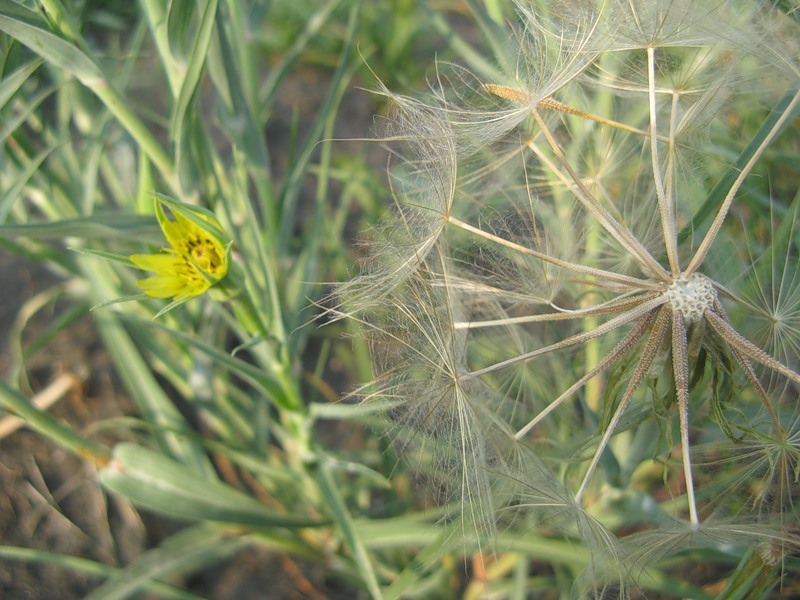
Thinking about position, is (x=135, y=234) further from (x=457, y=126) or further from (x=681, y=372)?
(x=681, y=372)

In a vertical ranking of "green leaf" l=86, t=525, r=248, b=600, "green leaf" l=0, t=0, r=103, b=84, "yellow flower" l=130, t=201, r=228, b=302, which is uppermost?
"green leaf" l=0, t=0, r=103, b=84

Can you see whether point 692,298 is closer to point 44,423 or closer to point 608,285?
point 608,285

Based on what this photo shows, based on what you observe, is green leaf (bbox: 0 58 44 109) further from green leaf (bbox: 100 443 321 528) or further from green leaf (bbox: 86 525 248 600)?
green leaf (bbox: 86 525 248 600)

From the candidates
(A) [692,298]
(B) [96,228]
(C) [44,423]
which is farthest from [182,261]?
(A) [692,298]

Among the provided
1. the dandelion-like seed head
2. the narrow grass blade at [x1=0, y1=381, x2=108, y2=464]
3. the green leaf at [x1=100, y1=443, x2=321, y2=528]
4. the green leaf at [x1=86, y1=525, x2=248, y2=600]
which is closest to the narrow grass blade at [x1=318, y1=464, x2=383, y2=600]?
the green leaf at [x1=100, y1=443, x2=321, y2=528]

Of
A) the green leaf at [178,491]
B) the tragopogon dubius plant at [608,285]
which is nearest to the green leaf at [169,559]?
the green leaf at [178,491]

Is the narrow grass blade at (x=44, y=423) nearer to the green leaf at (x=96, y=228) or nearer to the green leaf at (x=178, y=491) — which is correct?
the green leaf at (x=178, y=491)
